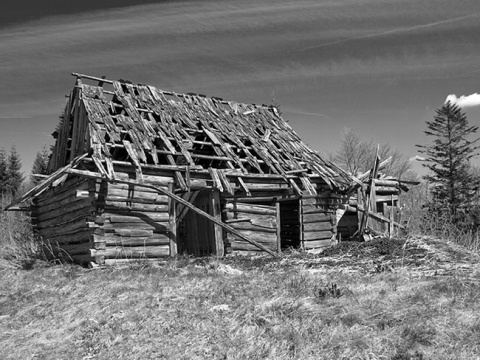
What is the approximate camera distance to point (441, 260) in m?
9.79

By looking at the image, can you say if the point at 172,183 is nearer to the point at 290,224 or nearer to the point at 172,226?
the point at 172,226

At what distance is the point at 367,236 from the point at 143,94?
9981mm

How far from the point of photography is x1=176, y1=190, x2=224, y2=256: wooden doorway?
13.4 m

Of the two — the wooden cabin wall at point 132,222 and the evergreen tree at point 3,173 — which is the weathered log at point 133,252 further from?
the evergreen tree at point 3,173

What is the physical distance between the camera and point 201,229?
14.3m

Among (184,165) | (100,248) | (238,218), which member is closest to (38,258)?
(100,248)

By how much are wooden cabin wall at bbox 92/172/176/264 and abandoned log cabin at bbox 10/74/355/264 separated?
3cm

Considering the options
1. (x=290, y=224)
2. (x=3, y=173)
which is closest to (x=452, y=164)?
(x=290, y=224)

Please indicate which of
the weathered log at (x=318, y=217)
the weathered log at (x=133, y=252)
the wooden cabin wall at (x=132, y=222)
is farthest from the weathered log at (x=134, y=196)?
the weathered log at (x=318, y=217)

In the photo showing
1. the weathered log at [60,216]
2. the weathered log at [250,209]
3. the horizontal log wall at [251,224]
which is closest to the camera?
the weathered log at [60,216]

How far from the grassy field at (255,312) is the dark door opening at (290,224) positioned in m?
5.50

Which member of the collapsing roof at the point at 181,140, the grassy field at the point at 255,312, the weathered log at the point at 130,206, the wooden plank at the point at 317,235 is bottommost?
the grassy field at the point at 255,312

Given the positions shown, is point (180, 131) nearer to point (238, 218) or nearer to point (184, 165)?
point (184, 165)

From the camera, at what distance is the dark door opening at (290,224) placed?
1598cm
